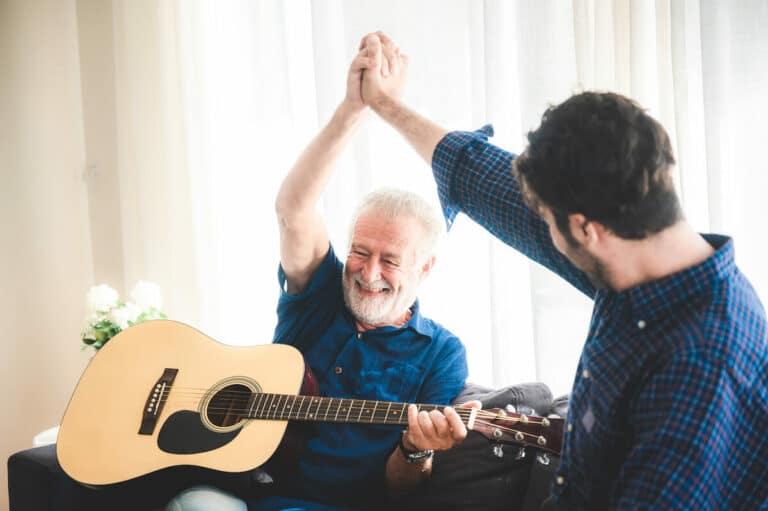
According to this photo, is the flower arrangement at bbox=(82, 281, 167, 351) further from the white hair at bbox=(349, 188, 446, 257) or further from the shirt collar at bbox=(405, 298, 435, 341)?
the shirt collar at bbox=(405, 298, 435, 341)

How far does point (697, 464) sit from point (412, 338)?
0.98m

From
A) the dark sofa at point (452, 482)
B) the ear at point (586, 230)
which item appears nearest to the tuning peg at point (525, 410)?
the dark sofa at point (452, 482)

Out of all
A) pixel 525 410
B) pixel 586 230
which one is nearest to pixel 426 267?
pixel 525 410

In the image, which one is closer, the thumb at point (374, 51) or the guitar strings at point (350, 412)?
the guitar strings at point (350, 412)

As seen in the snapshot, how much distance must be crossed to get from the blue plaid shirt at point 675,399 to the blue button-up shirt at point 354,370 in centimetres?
66

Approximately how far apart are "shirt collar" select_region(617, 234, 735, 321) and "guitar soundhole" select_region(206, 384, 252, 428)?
3.17 ft

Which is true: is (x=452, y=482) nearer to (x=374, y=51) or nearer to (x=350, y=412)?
(x=350, y=412)

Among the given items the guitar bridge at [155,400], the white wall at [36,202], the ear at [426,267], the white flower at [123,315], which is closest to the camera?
the guitar bridge at [155,400]

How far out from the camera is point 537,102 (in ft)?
6.22

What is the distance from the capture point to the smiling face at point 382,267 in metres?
1.74

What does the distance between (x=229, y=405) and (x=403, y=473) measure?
0.44 m

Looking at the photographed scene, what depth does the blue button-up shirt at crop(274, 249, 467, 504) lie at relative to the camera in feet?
Answer: 5.48

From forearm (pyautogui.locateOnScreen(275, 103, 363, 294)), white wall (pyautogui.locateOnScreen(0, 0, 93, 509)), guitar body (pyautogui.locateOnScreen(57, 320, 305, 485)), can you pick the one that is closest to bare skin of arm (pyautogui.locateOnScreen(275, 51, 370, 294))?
forearm (pyautogui.locateOnScreen(275, 103, 363, 294))

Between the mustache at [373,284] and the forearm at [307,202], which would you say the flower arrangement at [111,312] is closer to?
the forearm at [307,202]
